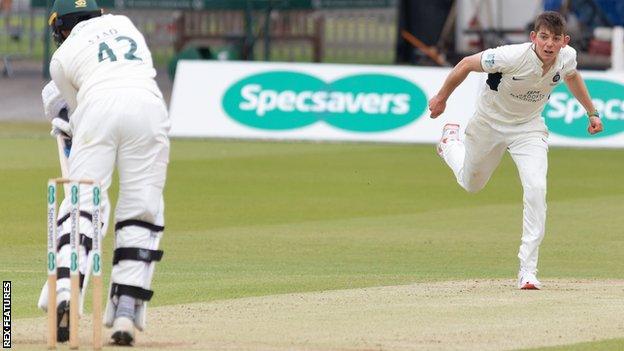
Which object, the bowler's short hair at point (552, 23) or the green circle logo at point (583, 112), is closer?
the bowler's short hair at point (552, 23)

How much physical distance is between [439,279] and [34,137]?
1311 cm

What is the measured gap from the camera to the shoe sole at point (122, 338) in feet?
25.8

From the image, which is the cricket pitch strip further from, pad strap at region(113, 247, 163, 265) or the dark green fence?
the dark green fence

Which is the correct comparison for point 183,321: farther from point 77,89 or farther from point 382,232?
point 382,232

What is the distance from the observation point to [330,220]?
15117 mm

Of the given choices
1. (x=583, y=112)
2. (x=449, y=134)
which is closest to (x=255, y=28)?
(x=583, y=112)

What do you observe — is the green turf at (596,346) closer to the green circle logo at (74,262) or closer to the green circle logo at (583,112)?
the green circle logo at (74,262)

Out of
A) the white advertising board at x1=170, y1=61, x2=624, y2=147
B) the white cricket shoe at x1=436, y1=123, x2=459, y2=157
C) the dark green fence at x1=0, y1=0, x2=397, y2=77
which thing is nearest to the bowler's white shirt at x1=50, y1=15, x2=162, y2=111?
the white cricket shoe at x1=436, y1=123, x2=459, y2=157

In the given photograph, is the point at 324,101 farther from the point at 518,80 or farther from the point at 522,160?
the point at 518,80

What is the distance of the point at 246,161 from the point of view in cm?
2041

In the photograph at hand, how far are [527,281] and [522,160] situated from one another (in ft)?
2.84

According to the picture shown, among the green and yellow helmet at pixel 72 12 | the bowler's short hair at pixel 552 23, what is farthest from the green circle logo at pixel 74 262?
the bowler's short hair at pixel 552 23

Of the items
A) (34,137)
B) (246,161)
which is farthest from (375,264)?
(34,137)
